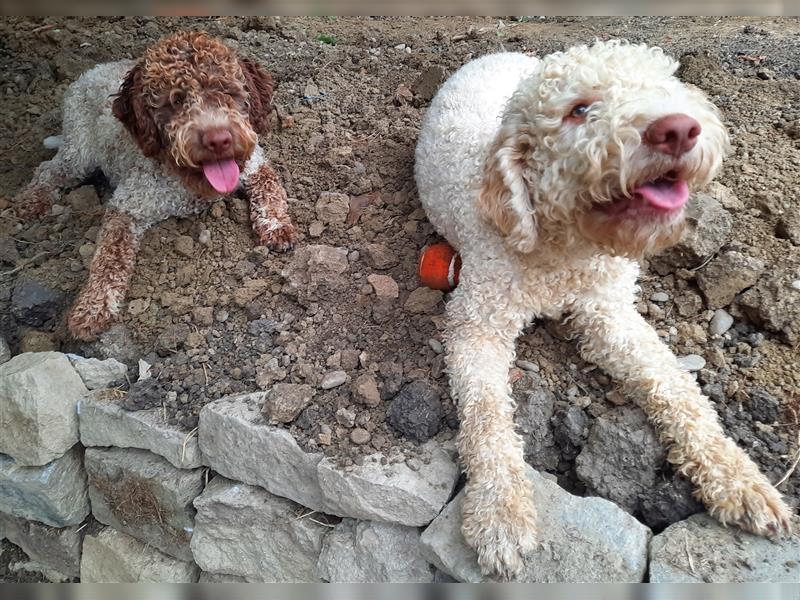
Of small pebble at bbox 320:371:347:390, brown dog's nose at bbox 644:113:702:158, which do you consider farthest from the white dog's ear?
small pebble at bbox 320:371:347:390

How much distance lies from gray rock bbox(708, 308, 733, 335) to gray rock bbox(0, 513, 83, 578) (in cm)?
361

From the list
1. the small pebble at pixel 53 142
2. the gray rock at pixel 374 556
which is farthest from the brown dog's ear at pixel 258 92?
the gray rock at pixel 374 556

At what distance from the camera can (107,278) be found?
330 centimetres

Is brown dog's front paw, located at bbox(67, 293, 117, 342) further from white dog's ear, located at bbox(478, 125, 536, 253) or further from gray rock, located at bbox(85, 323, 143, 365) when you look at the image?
white dog's ear, located at bbox(478, 125, 536, 253)

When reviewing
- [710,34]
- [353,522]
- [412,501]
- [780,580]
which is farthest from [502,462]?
[710,34]

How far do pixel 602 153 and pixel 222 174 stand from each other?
6.84 ft

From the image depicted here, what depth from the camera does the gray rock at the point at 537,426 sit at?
99.4 inches

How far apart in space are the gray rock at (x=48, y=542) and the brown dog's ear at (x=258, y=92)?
2581 millimetres

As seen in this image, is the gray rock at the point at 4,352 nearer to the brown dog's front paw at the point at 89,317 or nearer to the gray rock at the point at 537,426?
the brown dog's front paw at the point at 89,317

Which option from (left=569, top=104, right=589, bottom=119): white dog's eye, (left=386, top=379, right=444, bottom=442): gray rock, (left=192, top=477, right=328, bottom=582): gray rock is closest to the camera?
(left=569, top=104, right=589, bottom=119): white dog's eye

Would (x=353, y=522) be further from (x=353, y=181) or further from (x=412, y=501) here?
(x=353, y=181)

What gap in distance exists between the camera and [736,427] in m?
2.43

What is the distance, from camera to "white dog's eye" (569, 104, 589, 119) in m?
2.12

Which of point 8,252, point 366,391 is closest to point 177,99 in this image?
point 8,252
